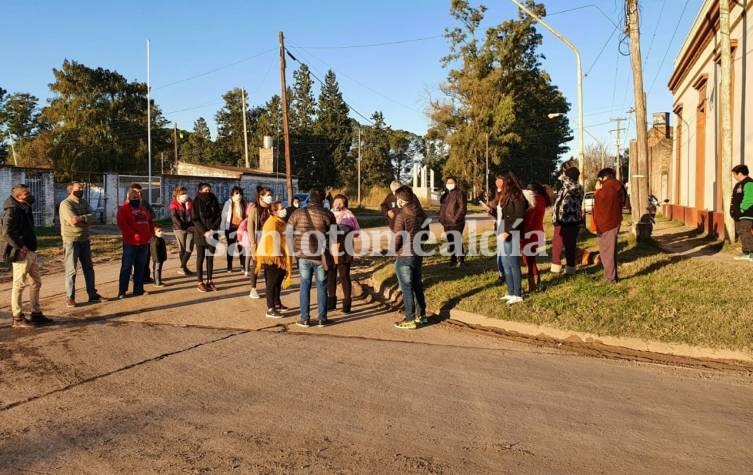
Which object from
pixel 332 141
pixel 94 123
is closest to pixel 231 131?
pixel 332 141

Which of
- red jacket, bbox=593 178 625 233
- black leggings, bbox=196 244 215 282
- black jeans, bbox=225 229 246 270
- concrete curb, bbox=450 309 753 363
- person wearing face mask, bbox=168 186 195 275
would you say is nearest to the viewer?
concrete curb, bbox=450 309 753 363

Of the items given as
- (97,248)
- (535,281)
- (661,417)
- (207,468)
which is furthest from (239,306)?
(97,248)

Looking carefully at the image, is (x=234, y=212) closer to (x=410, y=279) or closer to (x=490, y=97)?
(x=410, y=279)

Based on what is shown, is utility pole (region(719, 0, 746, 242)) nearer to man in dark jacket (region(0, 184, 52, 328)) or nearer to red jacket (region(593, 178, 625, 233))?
red jacket (region(593, 178, 625, 233))

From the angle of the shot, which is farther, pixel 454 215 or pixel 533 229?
pixel 454 215

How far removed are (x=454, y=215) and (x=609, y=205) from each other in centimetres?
351

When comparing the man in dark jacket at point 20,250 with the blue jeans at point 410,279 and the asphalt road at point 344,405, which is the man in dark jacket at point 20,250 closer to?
the asphalt road at point 344,405

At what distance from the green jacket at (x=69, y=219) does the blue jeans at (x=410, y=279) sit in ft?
15.9

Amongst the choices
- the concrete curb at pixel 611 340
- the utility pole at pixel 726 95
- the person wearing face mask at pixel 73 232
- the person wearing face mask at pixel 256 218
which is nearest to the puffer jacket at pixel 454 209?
the concrete curb at pixel 611 340

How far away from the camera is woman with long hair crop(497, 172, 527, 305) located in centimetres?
873

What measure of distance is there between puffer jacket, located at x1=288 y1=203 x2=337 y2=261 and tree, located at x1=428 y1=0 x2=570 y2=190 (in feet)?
173

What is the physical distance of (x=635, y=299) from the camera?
8.60 metres

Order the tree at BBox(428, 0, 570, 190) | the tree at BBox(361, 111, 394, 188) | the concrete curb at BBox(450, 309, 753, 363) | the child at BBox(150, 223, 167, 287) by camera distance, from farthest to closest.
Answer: the tree at BBox(361, 111, 394, 188) → the tree at BBox(428, 0, 570, 190) → the child at BBox(150, 223, 167, 287) → the concrete curb at BBox(450, 309, 753, 363)

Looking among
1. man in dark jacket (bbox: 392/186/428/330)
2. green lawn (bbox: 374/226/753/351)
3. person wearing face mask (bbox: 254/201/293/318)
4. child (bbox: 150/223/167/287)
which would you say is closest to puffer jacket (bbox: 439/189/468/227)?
green lawn (bbox: 374/226/753/351)
